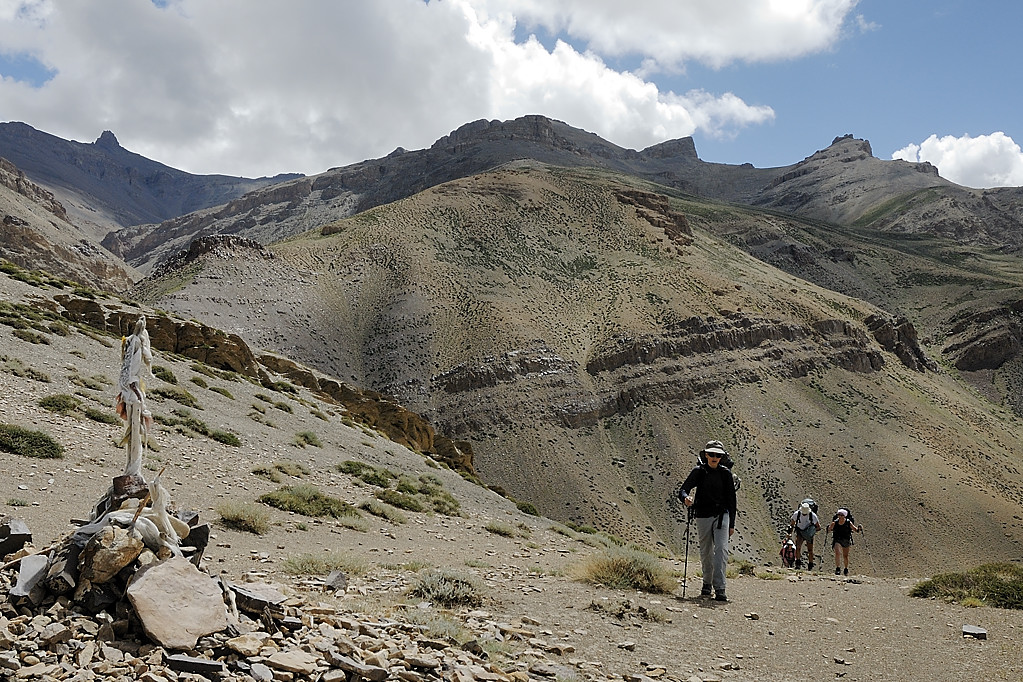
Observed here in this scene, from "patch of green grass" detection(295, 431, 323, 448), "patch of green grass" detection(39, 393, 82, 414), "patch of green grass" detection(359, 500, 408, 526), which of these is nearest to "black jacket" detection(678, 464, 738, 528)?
"patch of green grass" detection(359, 500, 408, 526)

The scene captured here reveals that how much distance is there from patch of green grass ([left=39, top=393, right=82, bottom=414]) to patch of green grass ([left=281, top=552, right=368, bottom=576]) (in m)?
9.75

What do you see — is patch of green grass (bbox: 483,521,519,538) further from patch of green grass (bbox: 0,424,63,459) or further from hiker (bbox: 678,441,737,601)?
patch of green grass (bbox: 0,424,63,459)

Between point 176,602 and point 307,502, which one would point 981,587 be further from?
point 307,502

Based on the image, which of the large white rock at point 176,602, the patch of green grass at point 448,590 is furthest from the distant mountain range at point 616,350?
the large white rock at point 176,602

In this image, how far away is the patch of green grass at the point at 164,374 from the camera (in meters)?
24.1

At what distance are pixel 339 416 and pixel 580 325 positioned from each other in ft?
156

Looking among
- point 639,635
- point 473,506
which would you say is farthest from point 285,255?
point 639,635

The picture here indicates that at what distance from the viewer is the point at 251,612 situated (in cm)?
611

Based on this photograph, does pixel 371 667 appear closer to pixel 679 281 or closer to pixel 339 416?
→ pixel 339 416

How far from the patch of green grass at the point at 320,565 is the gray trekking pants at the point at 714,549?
16.7 ft

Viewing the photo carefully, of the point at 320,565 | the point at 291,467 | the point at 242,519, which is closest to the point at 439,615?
the point at 320,565

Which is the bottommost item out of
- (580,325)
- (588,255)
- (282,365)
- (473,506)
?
(473,506)

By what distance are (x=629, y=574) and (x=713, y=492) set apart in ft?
6.33

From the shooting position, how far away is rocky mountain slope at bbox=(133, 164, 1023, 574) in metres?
58.7
